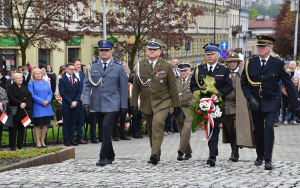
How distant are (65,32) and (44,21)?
1.21m

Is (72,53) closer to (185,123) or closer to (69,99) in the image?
(69,99)

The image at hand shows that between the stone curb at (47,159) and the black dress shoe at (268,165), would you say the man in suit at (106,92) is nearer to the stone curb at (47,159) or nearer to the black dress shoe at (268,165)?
the stone curb at (47,159)

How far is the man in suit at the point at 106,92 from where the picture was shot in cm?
1081

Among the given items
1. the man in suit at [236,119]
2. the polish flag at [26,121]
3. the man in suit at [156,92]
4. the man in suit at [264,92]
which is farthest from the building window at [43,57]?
the man in suit at [264,92]

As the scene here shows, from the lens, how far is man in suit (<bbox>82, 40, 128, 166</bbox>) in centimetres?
1081

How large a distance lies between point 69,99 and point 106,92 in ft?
16.3

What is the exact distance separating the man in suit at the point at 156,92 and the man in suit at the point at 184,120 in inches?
17.4

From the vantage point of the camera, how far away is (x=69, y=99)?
15727 millimetres

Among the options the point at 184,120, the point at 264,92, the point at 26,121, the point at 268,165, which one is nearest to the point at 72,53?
the point at 26,121

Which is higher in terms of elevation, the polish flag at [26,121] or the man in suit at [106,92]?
the man in suit at [106,92]

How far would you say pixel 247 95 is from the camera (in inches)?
404

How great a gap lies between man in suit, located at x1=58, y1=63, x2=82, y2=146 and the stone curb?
360cm

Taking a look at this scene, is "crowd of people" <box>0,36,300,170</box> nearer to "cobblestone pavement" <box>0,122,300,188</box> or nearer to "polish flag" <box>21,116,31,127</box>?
"cobblestone pavement" <box>0,122,300,188</box>

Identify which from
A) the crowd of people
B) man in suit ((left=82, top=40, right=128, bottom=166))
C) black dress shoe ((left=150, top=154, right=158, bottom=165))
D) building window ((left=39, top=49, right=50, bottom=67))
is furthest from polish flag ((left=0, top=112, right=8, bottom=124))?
building window ((left=39, top=49, right=50, bottom=67))
